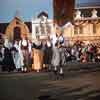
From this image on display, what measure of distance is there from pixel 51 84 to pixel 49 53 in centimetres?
25

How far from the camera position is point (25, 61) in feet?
7.54

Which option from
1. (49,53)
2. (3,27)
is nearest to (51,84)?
(49,53)

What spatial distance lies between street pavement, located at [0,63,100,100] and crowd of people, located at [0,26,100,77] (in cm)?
5

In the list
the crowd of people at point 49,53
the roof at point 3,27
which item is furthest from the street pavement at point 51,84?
the roof at point 3,27

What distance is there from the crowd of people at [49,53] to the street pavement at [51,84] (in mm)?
55

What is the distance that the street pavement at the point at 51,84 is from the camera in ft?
7.32

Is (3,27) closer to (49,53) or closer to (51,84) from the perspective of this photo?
(49,53)

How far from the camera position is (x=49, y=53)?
2.28 meters

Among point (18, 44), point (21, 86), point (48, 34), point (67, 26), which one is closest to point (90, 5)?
point (67, 26)

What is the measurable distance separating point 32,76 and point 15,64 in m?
0.17

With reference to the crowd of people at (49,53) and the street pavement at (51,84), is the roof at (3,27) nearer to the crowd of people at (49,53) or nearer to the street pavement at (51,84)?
the crowd of people at (49,53)

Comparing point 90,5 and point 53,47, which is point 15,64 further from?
point 90,5

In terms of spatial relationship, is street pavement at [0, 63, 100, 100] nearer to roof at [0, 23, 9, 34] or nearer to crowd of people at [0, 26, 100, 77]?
crowd of people at [0, 26, 100, 77]

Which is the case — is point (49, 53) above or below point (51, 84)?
above
